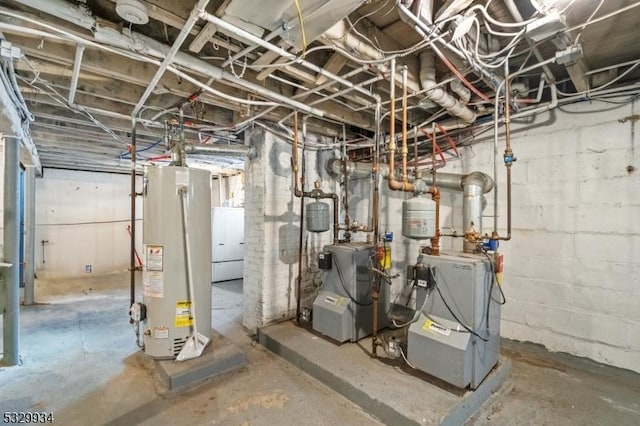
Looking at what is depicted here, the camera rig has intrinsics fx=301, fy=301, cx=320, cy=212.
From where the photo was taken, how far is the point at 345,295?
2754 mm

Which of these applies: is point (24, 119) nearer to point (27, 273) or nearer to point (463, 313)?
point (27, 273)

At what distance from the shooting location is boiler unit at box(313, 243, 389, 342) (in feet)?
8.74

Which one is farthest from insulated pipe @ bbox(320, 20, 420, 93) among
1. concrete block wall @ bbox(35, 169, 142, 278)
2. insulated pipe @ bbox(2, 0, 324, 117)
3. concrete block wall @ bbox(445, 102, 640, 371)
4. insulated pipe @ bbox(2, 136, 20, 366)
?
concrete block wall @ bbox(35, 169, 142, 278)

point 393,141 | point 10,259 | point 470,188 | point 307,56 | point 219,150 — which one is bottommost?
point 10,259

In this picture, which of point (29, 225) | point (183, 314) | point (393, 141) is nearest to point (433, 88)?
point (393, 141)

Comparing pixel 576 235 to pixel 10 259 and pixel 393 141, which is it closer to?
pixel 393 141

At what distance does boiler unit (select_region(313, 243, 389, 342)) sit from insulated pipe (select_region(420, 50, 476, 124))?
1.39 m

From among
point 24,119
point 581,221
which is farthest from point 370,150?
point 24,119

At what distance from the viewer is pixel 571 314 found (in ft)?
8.57

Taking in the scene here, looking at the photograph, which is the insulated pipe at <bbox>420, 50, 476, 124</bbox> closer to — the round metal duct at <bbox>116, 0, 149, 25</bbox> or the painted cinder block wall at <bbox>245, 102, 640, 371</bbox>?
the painted cinder block wall at <bbox>245, 102, 640, 371</bbox>

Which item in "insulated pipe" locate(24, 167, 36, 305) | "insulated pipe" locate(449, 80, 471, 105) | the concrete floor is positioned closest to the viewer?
the concrete floor

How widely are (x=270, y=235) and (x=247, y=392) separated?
58.0 inches

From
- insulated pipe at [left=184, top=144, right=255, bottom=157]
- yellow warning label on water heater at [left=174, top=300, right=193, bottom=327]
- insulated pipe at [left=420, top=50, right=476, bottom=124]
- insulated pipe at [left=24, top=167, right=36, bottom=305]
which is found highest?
insulated pipe at [left=420, top=50, right=476, bottom=124]

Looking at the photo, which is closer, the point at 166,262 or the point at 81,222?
the point at 166,262
